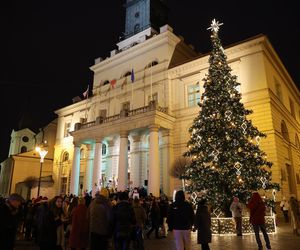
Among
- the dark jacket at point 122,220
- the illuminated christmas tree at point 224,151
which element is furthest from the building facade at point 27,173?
the dark jacket at point 122,220

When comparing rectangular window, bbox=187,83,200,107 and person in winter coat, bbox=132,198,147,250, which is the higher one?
rectangular window, bbox=187,83,200,107

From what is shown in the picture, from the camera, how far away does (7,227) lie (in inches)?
167

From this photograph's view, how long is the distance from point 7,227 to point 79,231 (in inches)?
112

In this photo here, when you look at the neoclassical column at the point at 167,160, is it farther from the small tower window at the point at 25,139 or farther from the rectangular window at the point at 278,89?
the small tower window at the point at 25,139

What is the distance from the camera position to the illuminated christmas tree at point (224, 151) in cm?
1477

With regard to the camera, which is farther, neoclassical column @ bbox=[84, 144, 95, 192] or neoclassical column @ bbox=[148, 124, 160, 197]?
neoclassical column @ bbox=[84, 144, 95, 192]

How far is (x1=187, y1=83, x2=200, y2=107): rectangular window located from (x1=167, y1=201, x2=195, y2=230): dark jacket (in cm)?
2144

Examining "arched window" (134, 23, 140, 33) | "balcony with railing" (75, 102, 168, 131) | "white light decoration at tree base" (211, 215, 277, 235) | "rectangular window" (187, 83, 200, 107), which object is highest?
"arched window" (134, 23, 140, 33)

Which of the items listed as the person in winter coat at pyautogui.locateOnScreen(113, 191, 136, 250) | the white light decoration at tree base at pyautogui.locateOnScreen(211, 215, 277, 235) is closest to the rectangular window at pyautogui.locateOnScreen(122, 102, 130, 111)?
the white light decoration at tree base at pyautogui.locateOnScreen(211, 215, 277, 235)

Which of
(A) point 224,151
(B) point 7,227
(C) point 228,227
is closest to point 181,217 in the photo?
(B) point 7,227

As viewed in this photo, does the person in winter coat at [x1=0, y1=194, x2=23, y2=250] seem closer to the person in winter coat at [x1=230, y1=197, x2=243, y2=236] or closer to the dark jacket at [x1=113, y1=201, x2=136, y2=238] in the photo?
the dark jacket at [x1=113, y1=201, x2=136, y2=238]

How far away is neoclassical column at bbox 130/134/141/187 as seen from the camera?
28102mm

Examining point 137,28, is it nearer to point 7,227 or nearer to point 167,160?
point 167,160

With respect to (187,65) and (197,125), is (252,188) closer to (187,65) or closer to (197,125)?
(197,125)
